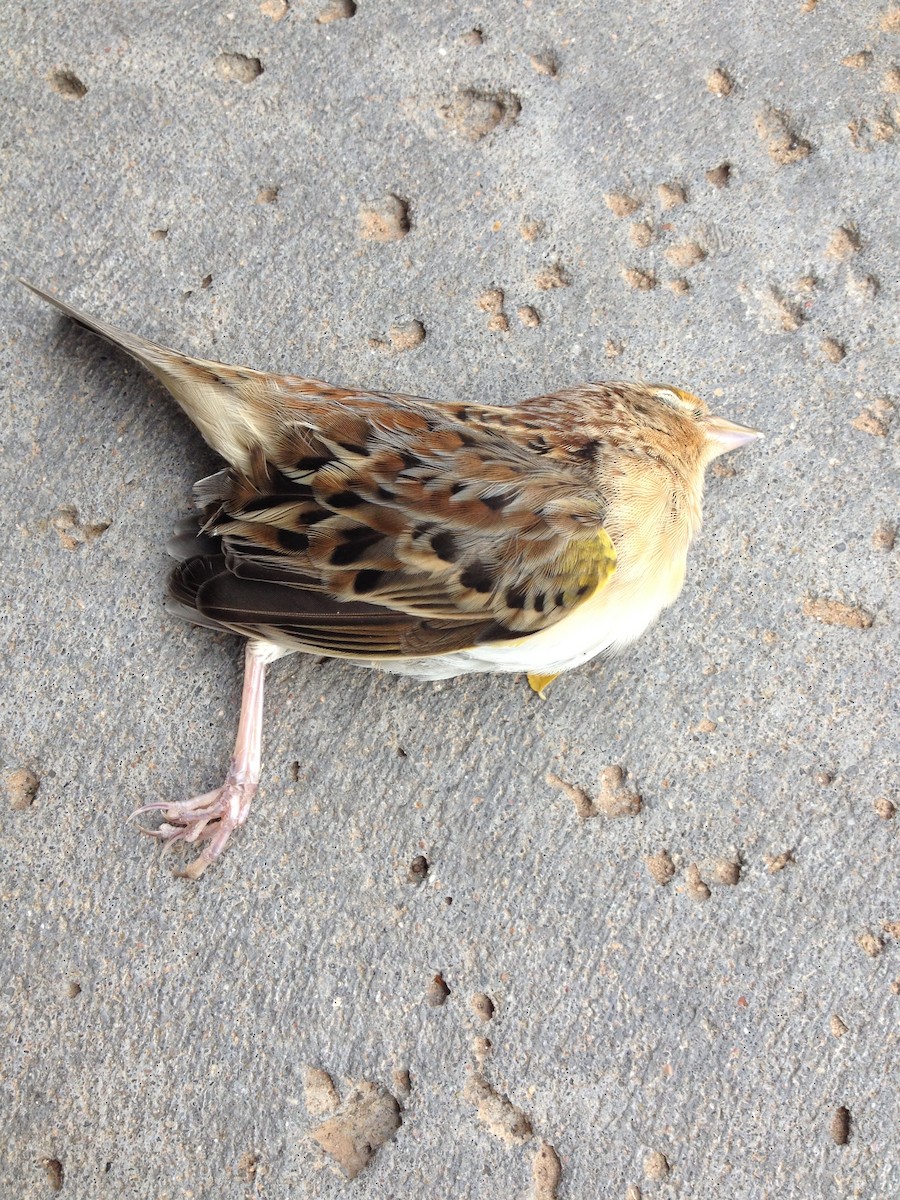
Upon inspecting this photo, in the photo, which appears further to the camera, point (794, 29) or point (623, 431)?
point (794, 29)

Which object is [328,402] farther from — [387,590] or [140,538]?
[140,538]

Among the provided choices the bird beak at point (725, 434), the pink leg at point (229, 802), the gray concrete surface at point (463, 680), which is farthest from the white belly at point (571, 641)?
the bird beak at point (725, 434)

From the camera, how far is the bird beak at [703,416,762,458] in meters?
3.00

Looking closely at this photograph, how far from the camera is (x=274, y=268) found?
3.26 meters

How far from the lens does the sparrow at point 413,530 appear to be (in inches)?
101

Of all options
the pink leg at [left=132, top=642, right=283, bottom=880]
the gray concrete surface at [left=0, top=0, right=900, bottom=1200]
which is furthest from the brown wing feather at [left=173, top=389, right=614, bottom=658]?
the gray concrete surface at [left=0, top=0, right=900, bottom=1200]

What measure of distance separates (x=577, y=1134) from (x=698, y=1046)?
0.40m

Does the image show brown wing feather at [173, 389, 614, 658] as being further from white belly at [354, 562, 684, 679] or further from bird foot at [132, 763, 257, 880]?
bird foot at [132, 763, 257, 880]

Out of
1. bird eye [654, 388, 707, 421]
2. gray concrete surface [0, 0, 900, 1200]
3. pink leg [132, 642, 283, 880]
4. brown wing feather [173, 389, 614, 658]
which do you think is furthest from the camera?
bird eye [654, 388, 707, 421]

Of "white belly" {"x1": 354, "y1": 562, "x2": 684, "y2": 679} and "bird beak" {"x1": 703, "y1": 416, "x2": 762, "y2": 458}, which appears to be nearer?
"white belly" {"x1": 354, "y1": 562, "x2": 684, "y2": 679}

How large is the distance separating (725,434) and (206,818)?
6.22 ft

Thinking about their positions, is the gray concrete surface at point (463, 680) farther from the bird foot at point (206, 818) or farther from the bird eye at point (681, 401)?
the bird eye at point (681, 401)

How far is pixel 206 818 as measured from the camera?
9.25ft

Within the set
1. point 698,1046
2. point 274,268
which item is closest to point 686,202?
point 274,268
